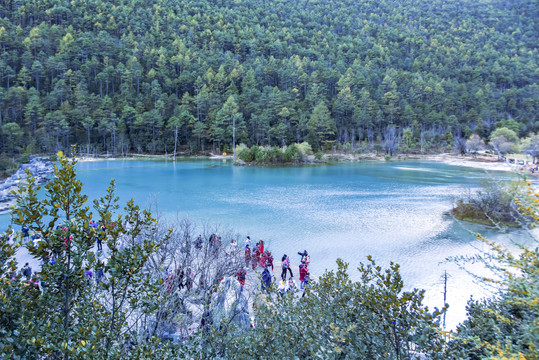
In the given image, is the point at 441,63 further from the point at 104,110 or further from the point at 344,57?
the point at 104,110

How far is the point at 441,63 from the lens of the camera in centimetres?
10025

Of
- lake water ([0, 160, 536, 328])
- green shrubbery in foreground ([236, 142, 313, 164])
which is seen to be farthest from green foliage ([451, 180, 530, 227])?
green shrubbery in foreground ([236, 142, 313, 164])

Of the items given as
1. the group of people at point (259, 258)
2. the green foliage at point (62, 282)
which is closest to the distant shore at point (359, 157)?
the group of people at point (259, 258)

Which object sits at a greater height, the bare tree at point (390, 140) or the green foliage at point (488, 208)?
the bare tree at point (390, 140)

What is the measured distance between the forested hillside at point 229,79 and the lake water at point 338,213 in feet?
82.6

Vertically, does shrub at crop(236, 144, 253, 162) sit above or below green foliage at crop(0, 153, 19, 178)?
above

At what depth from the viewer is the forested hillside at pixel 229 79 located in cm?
5778

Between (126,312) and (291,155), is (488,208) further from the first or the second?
(291,155)

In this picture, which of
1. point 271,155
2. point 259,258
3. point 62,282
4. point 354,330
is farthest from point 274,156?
point 62,282

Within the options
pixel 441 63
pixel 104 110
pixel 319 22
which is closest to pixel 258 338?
pixel 104 110

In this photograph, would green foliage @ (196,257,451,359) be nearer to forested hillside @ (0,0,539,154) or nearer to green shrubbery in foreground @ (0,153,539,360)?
green shrubbery in foreground @ (0,153,539,360)

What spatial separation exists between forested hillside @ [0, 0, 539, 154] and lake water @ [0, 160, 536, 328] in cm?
2517

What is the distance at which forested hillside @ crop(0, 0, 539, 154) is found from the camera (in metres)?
57.8

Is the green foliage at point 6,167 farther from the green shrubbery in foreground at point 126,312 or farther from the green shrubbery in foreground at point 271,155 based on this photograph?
the green shrubbery in foreground at point 126,312
